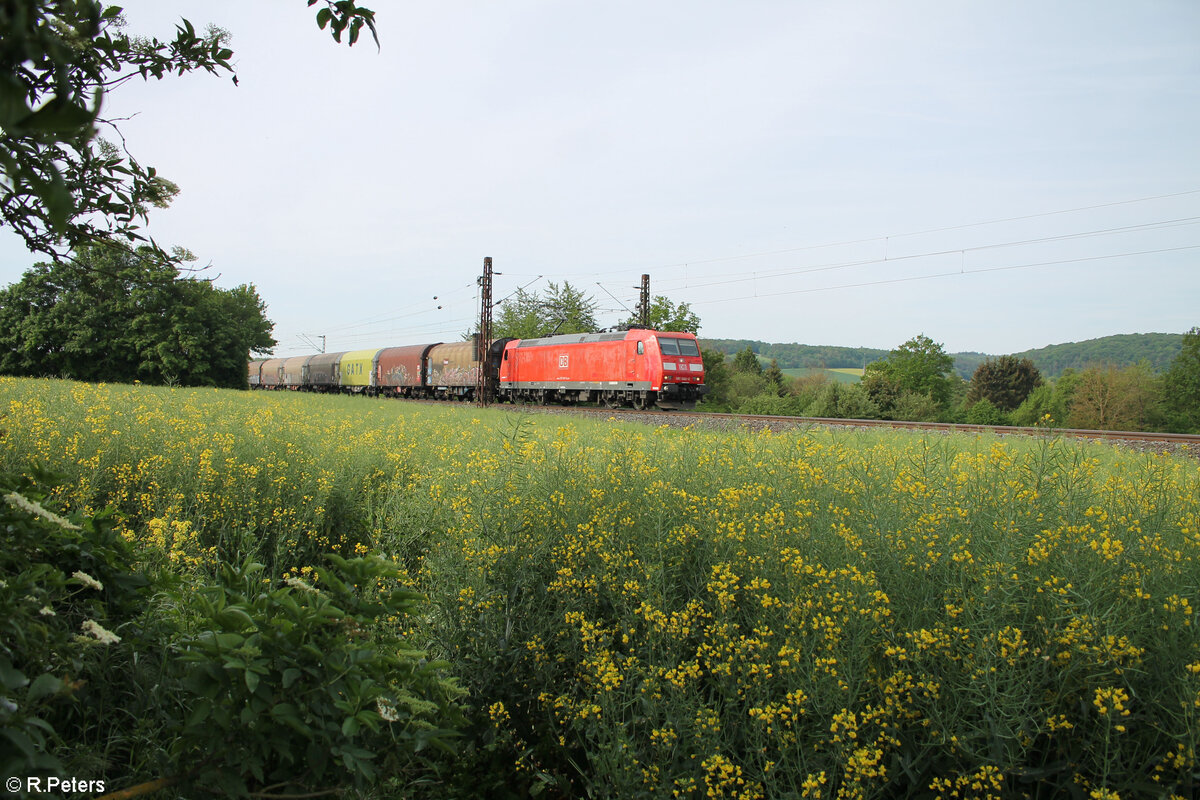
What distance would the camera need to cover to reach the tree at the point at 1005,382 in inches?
2611

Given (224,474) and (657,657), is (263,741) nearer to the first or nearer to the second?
(657,657)

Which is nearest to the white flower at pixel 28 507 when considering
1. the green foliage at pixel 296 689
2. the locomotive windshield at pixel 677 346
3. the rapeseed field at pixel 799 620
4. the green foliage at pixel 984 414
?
the green foliage at pixel 296 689

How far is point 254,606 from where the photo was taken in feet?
7.22

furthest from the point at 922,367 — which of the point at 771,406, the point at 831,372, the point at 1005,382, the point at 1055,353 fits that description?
the point at 1055,353

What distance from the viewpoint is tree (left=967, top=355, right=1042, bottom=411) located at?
218 feet

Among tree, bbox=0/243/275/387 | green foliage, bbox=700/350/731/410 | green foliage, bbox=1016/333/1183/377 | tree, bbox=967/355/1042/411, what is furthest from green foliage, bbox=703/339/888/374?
tree, bbox=0/243/275/387

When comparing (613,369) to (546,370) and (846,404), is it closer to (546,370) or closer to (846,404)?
(546,370)

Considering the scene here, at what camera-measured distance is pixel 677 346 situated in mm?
24172

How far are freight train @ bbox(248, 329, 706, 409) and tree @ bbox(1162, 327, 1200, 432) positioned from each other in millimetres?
31777

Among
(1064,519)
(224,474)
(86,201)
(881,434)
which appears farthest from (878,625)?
(881,434)

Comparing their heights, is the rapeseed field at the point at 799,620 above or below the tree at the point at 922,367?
below

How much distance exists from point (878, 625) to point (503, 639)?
1905mm

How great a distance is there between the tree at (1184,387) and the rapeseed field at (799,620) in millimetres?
42312

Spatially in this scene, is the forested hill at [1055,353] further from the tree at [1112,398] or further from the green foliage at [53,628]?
the green foliage at [53,628]
